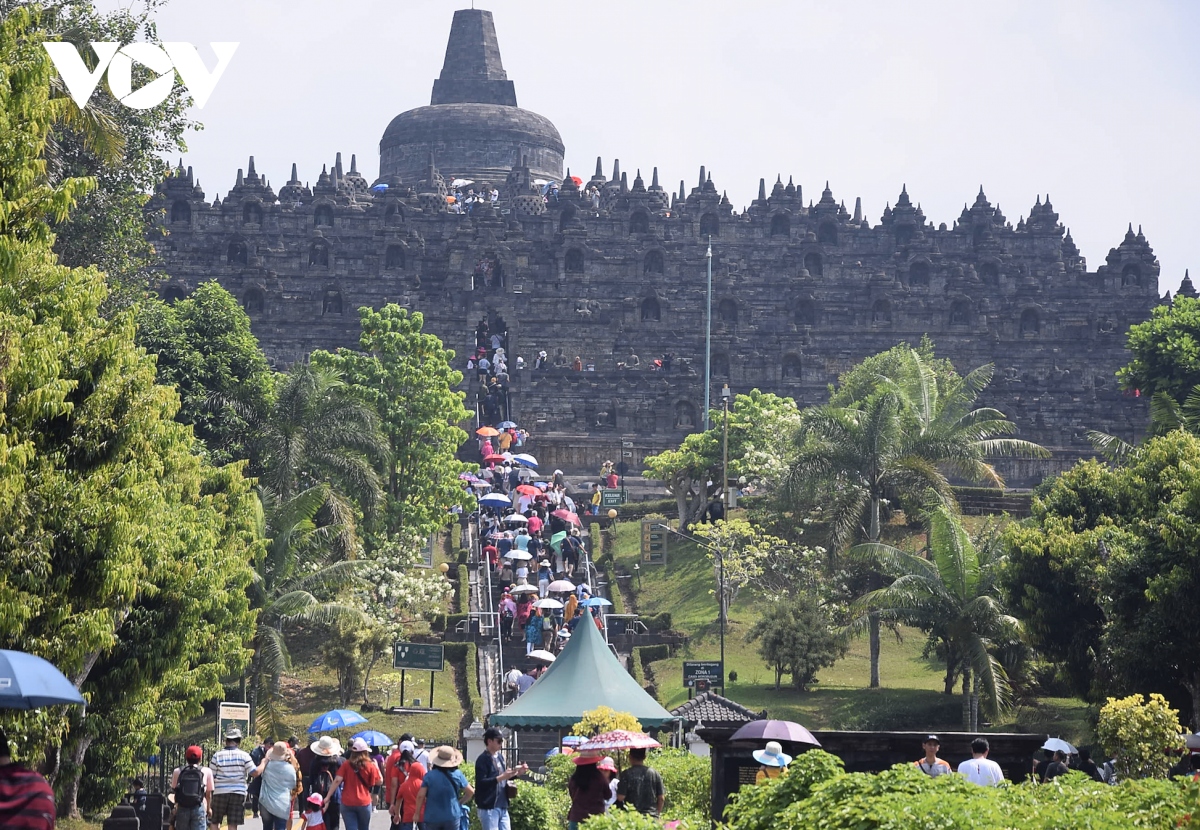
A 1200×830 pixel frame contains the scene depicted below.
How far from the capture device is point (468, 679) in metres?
37.5

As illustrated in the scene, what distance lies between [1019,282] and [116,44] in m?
47.6

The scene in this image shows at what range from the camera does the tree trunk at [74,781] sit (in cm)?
2355

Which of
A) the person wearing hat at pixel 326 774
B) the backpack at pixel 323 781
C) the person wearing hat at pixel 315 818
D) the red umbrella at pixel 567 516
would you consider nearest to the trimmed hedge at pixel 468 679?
the red umbrella at pixel 567 516

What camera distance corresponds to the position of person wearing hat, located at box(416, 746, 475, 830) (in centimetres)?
1722

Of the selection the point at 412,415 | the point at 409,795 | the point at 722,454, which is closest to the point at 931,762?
the point at 409,795

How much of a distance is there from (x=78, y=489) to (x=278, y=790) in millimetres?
4020

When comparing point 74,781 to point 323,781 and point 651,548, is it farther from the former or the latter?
point 651,548

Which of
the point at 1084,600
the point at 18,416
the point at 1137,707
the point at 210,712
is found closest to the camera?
the point at 18,416

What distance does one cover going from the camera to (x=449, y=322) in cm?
6900

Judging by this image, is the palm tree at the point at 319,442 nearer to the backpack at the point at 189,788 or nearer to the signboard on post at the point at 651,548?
the signboard on post at the point at 651,548

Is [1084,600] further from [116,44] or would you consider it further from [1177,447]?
[116,44]

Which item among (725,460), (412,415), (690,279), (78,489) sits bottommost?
(78,489)

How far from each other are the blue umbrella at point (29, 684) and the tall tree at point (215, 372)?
982 inches

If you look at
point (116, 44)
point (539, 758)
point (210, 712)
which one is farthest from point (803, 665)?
point (116, 44)
